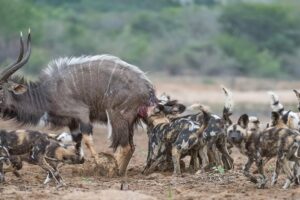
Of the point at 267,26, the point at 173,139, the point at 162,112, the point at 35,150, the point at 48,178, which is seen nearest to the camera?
the point at 35,150

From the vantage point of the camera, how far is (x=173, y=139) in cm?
1387

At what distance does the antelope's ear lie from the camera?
46.5 ft

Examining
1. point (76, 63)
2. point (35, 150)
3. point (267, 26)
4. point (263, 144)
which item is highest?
point (267, 26)

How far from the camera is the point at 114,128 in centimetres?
1423

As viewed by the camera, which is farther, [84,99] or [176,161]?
[84,99]

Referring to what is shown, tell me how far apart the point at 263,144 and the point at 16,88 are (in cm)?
431

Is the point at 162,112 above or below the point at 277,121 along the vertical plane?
above

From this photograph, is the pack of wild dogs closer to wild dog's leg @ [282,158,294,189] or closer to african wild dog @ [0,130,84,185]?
african wild dog @ [0,130,84,185]

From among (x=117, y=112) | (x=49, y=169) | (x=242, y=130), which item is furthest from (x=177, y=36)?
(x=242, y=130)

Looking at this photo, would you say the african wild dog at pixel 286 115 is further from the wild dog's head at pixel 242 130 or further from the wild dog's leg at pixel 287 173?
the wild dog's leg at pixel 287 173

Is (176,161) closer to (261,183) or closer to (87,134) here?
(87,134)

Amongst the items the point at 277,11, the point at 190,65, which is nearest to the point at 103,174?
the point at 190,65

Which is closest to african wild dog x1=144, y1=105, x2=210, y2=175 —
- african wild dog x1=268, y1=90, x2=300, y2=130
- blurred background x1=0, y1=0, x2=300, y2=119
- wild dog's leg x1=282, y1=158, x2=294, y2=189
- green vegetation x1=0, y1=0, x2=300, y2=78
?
african wild dog x1=268, y1=90, x2=300, y2=130

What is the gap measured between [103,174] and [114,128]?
0.75 metres
